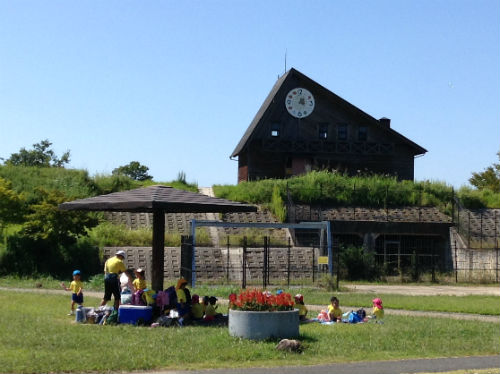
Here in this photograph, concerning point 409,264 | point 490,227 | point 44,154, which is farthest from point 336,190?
point 44,154

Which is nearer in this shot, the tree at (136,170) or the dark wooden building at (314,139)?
the dark wooden building at (314,139)

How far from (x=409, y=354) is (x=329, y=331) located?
2637 millimetres

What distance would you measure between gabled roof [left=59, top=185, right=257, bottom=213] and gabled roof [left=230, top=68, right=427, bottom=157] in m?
31.3

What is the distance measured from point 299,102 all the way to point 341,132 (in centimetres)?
373

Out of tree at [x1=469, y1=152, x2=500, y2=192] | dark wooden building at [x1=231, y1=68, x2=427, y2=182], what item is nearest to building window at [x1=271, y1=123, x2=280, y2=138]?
dark wooden building at [x1=231, y1=68, x2=427, y2=182]

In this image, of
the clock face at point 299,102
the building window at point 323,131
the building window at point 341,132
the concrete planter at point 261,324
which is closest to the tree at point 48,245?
the concrete planter at point 261,324

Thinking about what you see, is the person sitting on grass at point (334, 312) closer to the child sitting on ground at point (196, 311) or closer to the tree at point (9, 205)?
the child sitting on ground at point (196, 311)

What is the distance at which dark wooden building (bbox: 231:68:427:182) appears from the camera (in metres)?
49.3

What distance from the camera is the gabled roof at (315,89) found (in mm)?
48938

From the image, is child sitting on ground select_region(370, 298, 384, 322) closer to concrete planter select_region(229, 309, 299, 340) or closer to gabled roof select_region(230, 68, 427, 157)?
concrete planter select_region(229, 309, 299, 340)

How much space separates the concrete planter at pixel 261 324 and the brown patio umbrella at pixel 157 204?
3512 millimetres

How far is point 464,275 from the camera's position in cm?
3525

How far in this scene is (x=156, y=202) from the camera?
52.1ft

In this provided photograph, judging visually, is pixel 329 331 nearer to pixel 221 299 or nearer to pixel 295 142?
pixel 221 299
